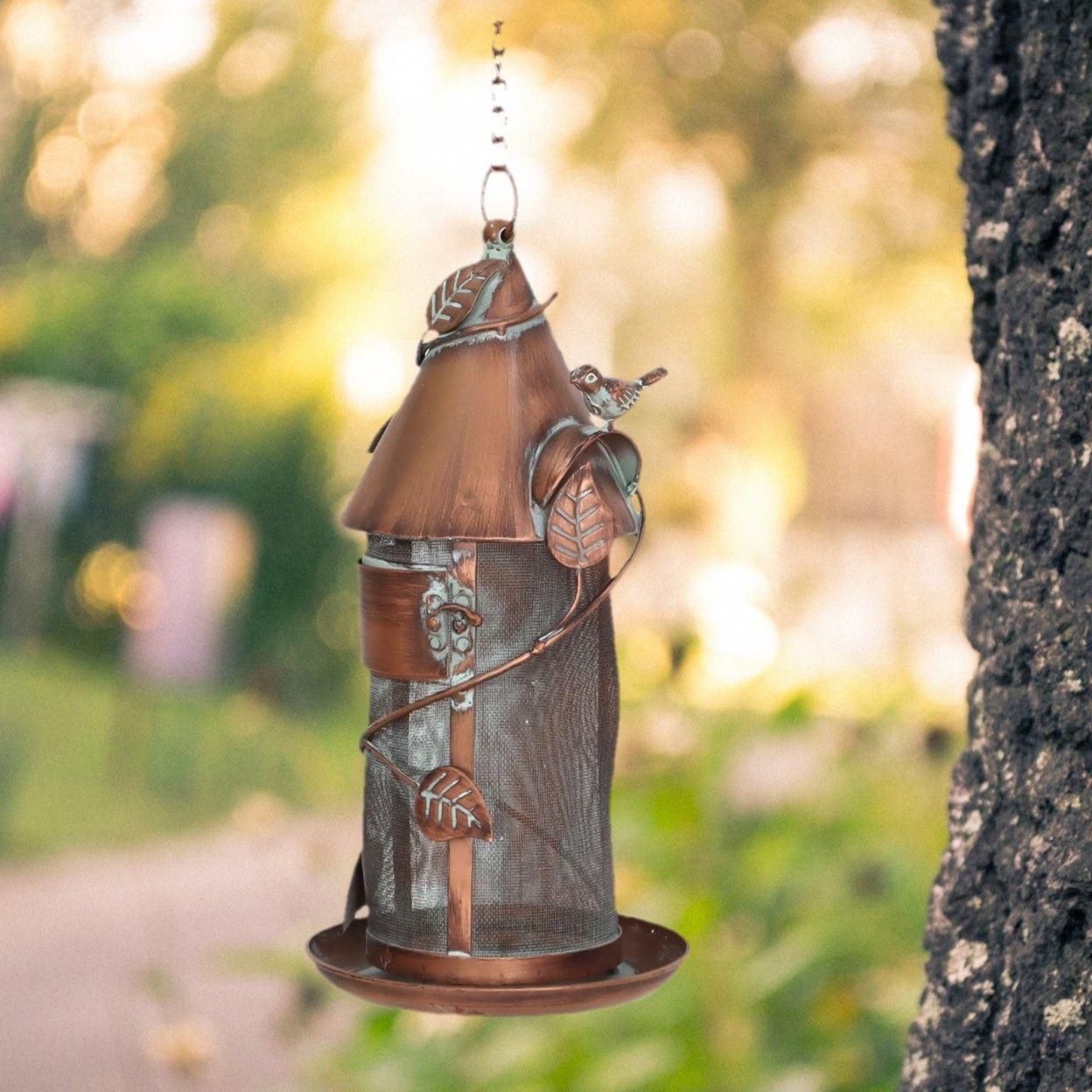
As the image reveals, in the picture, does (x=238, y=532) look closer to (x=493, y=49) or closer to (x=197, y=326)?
(x=197, y=326)

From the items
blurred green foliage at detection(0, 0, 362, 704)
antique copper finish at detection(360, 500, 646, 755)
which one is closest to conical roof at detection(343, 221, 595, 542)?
antique copper finish at detection(360, 500, 646, 755)

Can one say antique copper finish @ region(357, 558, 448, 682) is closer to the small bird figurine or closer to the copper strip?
the copper strip

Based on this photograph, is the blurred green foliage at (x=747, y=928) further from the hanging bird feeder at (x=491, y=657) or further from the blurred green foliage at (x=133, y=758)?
the blurred green foliage at (x=133, y=758)

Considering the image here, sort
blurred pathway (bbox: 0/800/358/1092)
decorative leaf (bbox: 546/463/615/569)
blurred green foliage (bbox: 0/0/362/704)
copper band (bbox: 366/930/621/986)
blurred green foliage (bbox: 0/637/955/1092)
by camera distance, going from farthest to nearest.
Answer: blurred green foliage (bbox: 0/0/362/704)
blurred pathway (bbox: 0/800/358/1092)
blurred green foliage (bbox: 0/637/955/1092)
copper band (bbox: 366/930/621/986)
decorative leaf (bbox: 546/463/615/569)

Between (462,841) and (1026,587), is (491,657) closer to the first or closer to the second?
(462,841)

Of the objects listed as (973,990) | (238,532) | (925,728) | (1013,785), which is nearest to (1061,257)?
(1013,785)

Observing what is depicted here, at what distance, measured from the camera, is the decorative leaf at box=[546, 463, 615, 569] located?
148 centimetres

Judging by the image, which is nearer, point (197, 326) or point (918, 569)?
point (197, 326)

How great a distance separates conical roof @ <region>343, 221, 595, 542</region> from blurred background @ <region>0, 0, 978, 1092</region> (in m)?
1.68

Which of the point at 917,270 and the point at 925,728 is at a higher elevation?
the point at 917,270

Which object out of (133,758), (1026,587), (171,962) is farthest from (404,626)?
(133,758)

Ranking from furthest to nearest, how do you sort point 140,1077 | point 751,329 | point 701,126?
point 751,329 < point 701,126 < point 140,1077

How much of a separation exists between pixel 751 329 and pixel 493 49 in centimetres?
1097

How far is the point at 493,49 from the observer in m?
1.47
